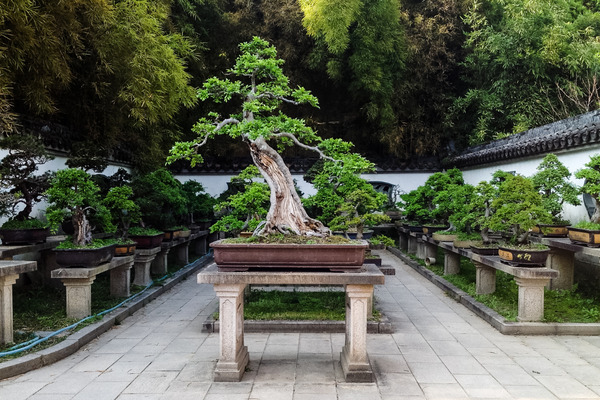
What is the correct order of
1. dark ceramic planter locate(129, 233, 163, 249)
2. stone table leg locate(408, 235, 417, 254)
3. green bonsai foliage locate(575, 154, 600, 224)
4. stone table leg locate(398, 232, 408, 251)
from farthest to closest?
1. stone table leg locate(398, 232, 408, 251)
2. stone table leg locate(408, 235, 417, 254)
3. dark ceramic planter locate(129, 233, 163, 249)
4. green bonsai foliage locate(575, 154, 600, 224)

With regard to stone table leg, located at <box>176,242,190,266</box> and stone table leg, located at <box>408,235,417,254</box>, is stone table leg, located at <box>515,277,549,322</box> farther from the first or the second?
stone table leg, located at <box>176,242,190,266</box>

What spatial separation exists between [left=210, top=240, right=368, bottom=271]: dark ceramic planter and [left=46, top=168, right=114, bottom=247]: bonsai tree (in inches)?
104

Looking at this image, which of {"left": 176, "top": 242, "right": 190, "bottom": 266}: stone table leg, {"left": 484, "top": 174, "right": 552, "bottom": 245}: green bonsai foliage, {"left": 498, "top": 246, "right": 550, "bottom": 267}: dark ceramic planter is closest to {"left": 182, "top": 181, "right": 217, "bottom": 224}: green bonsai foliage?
{"left": 176, "top": 242, "right": 190, "bottom": 266}: stone table leg

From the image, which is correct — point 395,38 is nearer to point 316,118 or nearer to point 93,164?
point 316,118

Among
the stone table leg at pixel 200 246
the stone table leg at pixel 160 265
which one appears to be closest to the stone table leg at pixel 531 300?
the stone table leg at pixel 160 265

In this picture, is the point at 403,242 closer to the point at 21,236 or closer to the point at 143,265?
the point at 143,265

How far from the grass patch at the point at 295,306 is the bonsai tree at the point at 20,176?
2.91 m

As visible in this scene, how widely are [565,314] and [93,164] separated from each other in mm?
6616

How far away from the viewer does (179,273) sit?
902 centimetres

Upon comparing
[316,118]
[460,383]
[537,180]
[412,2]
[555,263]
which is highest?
[412,2]

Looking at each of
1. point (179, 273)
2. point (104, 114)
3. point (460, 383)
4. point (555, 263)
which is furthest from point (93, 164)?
point (555, 263)

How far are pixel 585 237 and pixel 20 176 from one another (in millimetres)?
7103

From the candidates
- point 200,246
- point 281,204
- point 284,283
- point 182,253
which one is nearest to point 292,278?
point 284,283

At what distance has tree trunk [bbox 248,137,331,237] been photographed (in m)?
4.31
